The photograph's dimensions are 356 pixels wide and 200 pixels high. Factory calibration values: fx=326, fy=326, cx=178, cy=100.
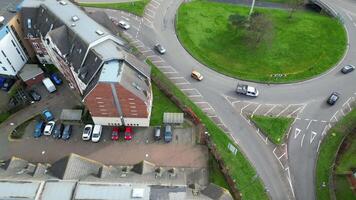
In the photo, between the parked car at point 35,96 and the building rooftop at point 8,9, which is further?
the parked car at point 35,96

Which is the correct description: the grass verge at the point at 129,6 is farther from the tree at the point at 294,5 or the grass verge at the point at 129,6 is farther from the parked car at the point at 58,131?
the tree at the point at 294,5

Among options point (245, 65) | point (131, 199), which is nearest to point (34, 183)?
point (131, 199)

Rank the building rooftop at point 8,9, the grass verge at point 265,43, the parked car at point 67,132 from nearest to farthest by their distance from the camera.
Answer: the parked car at point 67,132, the building rooftop at point 8,9, the grass verge at point 265,43

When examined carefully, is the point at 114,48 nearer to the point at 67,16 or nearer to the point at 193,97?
the point at 67,16

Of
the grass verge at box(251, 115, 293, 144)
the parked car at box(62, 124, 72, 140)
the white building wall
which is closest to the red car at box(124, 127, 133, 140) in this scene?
the parked car at box(62, 124, 72, 140)

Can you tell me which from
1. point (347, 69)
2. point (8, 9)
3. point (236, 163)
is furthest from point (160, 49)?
point (347, 69)

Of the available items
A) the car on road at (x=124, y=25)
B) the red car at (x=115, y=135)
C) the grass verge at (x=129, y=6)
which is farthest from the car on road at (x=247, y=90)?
the grass verge at (x=129, y=6)
